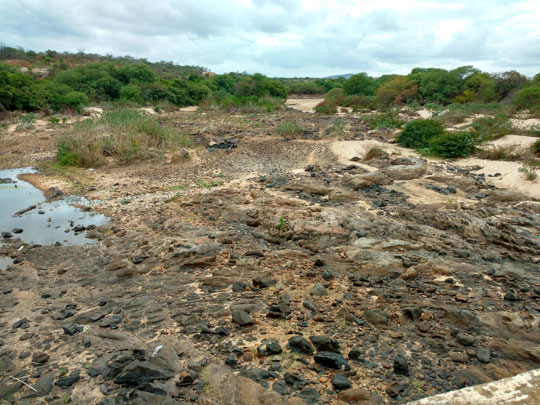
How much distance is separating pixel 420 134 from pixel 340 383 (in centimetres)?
1152

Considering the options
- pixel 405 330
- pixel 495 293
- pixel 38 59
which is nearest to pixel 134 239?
pixel 405 330

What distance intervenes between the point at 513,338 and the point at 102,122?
38.7 feet

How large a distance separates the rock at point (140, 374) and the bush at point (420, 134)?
11.7 m

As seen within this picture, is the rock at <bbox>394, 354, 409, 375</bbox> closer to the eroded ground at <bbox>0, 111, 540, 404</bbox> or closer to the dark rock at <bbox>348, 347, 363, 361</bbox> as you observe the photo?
the eroded ground at <bbox>0, 111, 540, 404</bbox>

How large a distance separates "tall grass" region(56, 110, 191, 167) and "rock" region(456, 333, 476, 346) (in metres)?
9.64

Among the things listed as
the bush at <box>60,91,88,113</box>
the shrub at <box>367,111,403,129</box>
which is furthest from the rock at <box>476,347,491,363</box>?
the bush at <box>60,91,88,113</box>

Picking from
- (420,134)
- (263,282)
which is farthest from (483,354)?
(420,134)

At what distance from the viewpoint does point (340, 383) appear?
255 centimetres

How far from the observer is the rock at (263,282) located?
3992 mm

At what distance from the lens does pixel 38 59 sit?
47.1 meters

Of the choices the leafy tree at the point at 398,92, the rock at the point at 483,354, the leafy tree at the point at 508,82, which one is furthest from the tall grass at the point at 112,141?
the leafy tree at the point at 508,82

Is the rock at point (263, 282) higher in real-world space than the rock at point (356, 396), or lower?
higher

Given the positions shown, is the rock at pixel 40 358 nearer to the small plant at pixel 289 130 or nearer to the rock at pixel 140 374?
the rock at pixel 140 374

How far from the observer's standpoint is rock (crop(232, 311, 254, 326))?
10.8 feet
